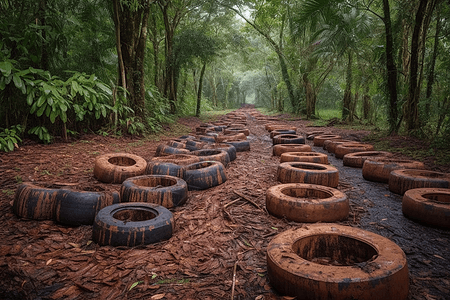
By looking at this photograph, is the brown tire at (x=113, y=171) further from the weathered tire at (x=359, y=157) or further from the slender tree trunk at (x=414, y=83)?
the slender tree trunk at (x=414, y=83)

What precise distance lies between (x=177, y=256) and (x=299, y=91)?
1936 cm

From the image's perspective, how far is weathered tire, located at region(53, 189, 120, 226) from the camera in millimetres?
2910

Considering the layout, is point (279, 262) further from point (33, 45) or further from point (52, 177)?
point (33, 45)

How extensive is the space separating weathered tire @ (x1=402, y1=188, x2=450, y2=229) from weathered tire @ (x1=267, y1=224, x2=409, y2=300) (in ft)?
3.55

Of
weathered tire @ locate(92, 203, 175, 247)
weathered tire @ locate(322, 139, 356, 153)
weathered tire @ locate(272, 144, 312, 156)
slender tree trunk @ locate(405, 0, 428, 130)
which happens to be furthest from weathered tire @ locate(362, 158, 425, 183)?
weathered tire @ locate(92, 203, 175, 247)

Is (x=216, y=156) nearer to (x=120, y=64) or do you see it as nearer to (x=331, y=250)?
(x=331, y=250)

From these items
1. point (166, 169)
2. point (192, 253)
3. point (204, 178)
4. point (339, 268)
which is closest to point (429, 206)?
point (339, 268)

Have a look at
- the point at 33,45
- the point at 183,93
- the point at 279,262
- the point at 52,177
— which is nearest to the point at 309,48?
the point at 183,93

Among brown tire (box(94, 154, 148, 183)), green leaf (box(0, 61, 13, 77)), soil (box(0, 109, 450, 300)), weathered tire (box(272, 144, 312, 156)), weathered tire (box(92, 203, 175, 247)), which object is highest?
green leaf (box(0, 61, 13, 77))

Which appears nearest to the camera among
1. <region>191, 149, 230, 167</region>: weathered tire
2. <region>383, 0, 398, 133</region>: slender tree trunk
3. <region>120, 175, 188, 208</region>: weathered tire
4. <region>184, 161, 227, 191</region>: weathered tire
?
<region>120, 175, 188, 208</region>: weathered tire

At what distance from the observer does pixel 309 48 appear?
1438 cm

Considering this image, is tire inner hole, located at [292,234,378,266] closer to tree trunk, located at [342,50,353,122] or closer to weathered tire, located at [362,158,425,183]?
weathered tire, located at [362,158,425,183]

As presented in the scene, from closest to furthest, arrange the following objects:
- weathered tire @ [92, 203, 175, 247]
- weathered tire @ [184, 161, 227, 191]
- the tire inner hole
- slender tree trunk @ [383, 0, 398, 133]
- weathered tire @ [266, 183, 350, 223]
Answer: the tire inner hole
weathered tire @ [92, 203, 175, 247]
weathered tire @ [266, 183, 350, 223]
weathered tire @ [184, 161, 227, 191]
slender tree trunk @ [383, 0, 398, 133]

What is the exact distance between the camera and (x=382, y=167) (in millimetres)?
4531
